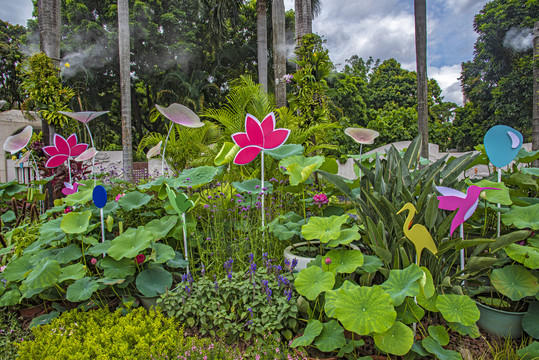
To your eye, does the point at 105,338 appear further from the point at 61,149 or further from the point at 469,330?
the point at 61,149

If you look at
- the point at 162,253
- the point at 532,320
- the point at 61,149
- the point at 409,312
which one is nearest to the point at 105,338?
the point at 162,253

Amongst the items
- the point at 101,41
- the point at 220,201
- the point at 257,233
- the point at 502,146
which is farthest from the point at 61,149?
the point at 101,41

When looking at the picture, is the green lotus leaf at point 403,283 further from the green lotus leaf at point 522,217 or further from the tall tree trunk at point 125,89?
the tall tree trunk at point 125,89

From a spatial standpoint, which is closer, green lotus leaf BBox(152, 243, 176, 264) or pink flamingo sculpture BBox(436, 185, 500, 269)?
pink flamingo sculpture BBox(436, 185, 500, 269)

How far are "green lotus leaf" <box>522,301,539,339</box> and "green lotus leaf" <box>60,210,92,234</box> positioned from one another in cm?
220

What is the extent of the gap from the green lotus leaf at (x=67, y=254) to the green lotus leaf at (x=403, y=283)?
1.72 m

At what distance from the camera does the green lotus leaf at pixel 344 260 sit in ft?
4.58

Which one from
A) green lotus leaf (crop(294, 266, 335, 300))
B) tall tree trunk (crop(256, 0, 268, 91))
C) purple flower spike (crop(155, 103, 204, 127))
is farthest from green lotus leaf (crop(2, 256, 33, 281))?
tall tree trunk (crop(256, 0, 268, 91))

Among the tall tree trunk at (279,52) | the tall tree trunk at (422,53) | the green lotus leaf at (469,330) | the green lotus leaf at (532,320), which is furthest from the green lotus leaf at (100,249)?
the tall tree trunk at (279,52)

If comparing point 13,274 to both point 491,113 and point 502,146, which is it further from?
point 491,113

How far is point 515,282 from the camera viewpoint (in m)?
1.39

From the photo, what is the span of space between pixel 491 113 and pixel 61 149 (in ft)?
52.8

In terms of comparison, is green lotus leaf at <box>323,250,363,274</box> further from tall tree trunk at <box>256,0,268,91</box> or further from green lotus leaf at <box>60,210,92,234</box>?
tall tree trunk at <box>256,0,268,91</box>

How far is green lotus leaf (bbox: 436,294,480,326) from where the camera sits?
1222 mm
